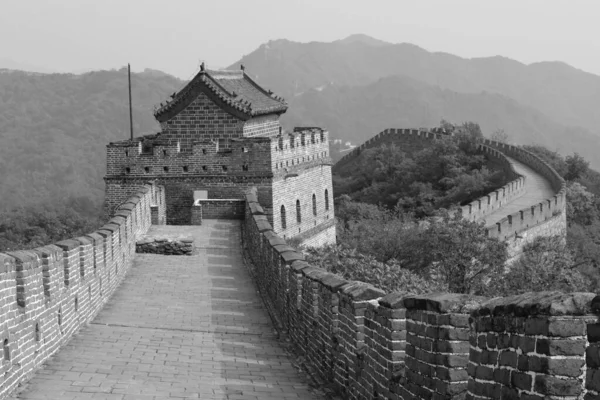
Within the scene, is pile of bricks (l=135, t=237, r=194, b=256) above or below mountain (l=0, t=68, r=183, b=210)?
below

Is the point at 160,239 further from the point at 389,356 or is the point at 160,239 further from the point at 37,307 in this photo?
the point at 389,356

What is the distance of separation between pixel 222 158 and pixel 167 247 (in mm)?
8238

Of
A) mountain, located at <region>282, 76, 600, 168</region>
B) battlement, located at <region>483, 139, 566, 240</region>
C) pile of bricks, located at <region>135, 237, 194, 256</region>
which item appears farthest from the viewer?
mountain, located at <region>282, 76, 600, 168</region>

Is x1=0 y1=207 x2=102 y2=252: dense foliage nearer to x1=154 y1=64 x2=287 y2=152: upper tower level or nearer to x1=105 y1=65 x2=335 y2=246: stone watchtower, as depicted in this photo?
x1=105 y1=65 x2=335 y2=246: stone watchtower

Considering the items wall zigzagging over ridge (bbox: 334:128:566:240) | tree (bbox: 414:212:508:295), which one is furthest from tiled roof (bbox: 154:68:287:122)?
wall zigzagging over ridge (bbox: 334:128:566:240)

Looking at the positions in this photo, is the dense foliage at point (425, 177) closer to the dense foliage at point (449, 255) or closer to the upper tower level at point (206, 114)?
the dense foliage at point (449, 255)

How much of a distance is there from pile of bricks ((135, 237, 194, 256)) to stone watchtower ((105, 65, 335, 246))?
5.20 metres

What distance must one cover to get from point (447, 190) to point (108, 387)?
36.0 meters

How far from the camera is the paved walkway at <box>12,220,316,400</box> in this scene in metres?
8.41

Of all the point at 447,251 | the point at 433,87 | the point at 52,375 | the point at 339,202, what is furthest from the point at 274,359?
the point at 433,87

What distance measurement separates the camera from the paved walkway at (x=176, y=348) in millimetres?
8406

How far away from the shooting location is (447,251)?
79.0 ft

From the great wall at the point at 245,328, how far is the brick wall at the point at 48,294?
0.02 m

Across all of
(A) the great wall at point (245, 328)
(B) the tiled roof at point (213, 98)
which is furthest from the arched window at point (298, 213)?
(A) the great wall at point (245, 328)
